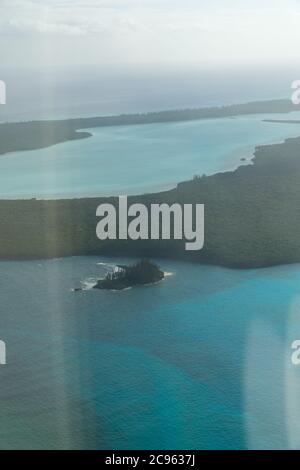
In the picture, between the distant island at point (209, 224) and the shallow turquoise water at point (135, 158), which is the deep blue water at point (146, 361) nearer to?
the distant island at point (209, 224)

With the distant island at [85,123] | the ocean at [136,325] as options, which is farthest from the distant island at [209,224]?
the distant island at [85,123]

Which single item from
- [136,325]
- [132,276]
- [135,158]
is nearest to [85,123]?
[135,158]

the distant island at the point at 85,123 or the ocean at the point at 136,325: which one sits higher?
the distant island at the point at 85,123

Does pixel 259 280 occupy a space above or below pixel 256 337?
above

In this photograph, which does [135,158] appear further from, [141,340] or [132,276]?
[141,340]

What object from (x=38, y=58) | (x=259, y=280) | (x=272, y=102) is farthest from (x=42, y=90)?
(x=259, y=280)

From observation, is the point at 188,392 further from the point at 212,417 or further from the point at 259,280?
the point at 259,280

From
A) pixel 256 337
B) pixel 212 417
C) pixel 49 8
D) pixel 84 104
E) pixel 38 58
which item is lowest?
pixel 212 417
